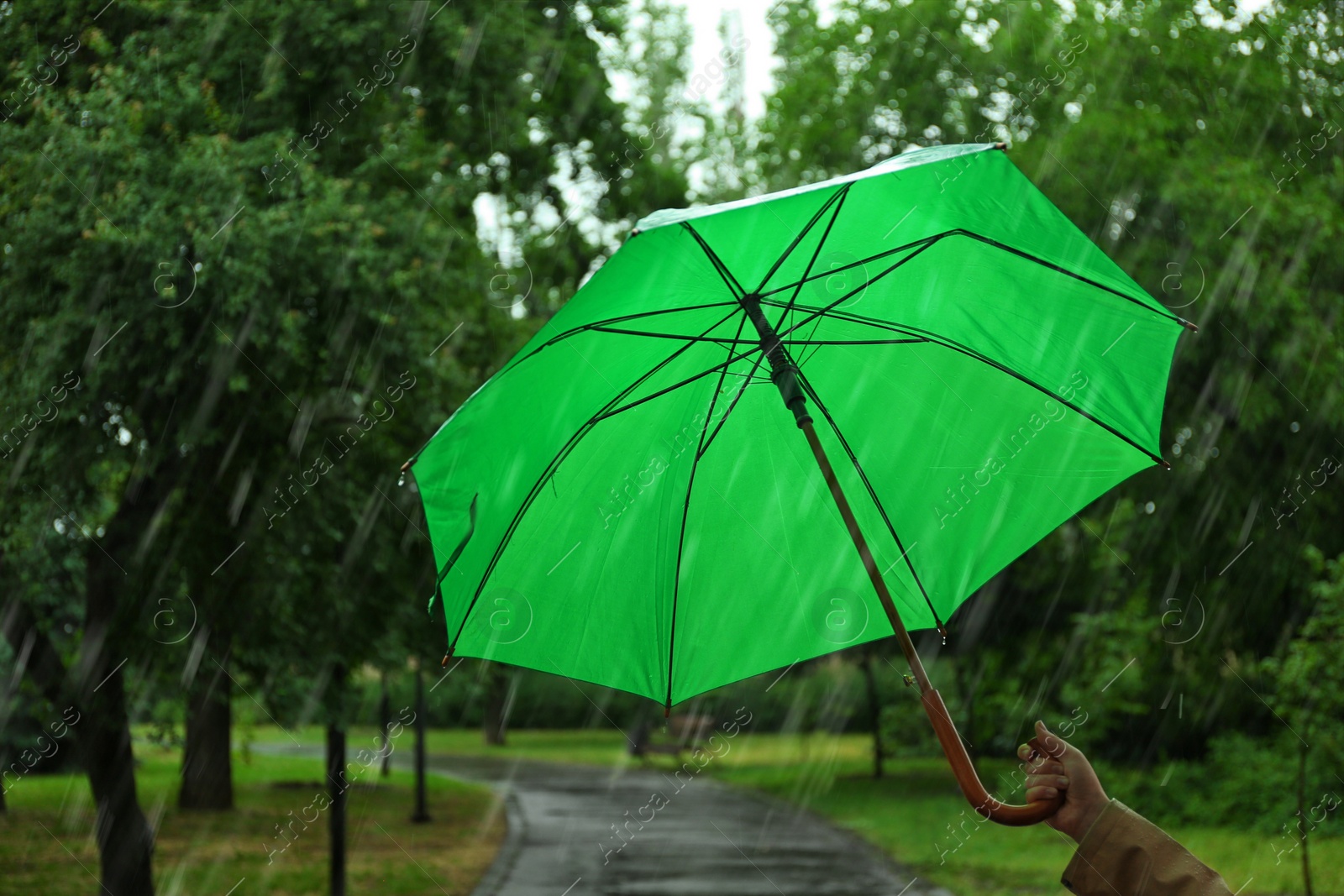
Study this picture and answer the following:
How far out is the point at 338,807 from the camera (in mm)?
10883

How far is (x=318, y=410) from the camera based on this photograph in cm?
1057

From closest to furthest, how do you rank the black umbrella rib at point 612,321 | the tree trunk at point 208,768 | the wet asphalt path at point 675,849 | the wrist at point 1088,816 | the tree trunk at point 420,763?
the wrist at point 1088,816 → the black umbrella rib at point 612,321 → the wet asphalt path at point 675,849 → the tree trunk at point 420,763 → the tree trunk at point 208,768

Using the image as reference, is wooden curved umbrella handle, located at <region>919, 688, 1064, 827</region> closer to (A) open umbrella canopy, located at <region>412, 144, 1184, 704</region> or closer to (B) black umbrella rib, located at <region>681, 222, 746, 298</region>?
(A) open umbrella canopy, located at <region>412, 144, 1184, 704</region>

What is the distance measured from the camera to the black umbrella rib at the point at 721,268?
10.3ft

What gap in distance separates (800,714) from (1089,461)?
36.9m

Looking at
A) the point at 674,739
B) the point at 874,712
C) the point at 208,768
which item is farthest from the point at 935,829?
the point at 674,739

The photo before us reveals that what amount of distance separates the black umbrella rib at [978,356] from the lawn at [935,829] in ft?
24.1

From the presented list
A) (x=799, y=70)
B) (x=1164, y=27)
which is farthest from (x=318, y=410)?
(x=799, y=70)

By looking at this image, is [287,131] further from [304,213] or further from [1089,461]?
[1089,461]

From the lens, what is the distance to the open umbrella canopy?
3.51 meters

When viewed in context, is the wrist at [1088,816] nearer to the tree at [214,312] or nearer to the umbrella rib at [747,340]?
the umbrella rib at [747,340]

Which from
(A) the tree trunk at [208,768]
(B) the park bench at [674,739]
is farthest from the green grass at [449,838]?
(B) the park bench at [674,739]

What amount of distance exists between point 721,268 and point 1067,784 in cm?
174

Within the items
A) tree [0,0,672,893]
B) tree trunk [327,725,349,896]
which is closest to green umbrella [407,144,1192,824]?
tree [0,0,672,893]
